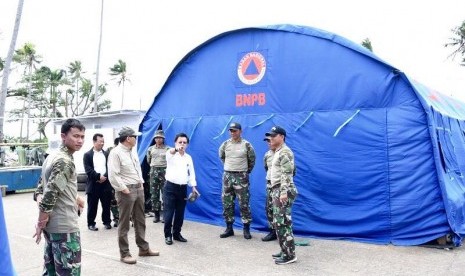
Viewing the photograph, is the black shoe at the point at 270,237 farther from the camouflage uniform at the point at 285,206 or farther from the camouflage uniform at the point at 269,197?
the camouflage uniform at the point at 285,206

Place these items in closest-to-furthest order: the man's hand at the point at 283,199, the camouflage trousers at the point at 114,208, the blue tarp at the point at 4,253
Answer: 1. the blue tarp at the point at 4,253
2. the man's hand at the point at 283,199
3. the camouflage trousers at the point at 114,208

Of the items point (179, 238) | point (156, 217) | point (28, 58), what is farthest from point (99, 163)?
point (28, 58)

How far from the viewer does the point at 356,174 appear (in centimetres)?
597

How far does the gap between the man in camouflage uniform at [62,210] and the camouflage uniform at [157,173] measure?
4355 millimetres

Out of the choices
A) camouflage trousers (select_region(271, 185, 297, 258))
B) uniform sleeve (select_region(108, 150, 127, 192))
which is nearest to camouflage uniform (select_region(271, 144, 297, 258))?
camouflage trousers (select_region(271, 185, 297, 258))

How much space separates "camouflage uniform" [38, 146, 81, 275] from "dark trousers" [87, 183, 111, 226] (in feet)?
13.3

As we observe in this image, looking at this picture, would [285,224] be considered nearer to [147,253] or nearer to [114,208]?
[147,253]

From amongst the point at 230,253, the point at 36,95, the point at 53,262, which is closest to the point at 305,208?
the point at 230,253

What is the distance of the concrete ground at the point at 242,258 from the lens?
15.1 ft

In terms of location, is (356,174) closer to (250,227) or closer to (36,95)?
(250,227)

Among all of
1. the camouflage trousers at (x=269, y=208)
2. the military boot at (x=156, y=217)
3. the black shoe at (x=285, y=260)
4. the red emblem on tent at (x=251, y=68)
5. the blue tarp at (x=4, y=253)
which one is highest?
the red emblem on tent at (x=251, y=68)

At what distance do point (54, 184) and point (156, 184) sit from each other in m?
4.61

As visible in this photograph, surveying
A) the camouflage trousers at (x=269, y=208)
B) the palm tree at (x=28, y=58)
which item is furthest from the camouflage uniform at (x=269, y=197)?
the palm tree at (x=28, y=58)

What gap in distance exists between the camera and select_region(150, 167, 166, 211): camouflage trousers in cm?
759
